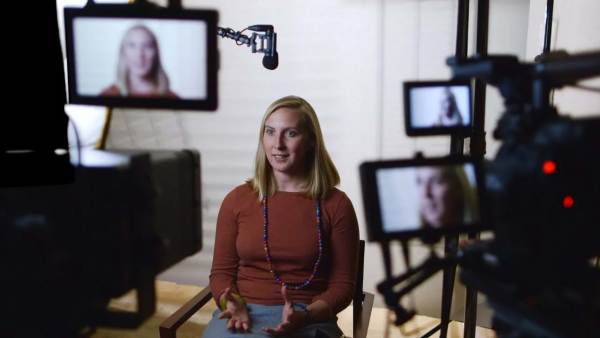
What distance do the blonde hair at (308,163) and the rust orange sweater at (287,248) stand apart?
0.08 feet

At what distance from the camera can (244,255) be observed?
1.08 metres

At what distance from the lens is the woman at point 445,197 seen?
11.9 inches

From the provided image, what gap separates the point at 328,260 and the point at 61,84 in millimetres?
816

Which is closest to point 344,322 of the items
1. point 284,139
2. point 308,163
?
point 308,163

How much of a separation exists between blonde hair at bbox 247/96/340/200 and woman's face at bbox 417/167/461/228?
0.70 metres

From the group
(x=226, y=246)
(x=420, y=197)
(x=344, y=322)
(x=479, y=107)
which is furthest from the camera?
(x=344, y=322)

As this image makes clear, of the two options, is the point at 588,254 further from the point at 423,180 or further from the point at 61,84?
the point at 61,84

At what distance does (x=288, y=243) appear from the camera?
1056 millimetres

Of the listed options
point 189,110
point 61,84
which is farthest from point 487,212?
point 61,84

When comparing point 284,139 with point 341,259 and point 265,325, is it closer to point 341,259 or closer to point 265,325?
point 341,259

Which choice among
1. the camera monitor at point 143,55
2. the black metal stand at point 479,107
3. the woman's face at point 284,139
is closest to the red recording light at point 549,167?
the camera monitor at point 143,55

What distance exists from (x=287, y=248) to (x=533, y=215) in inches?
30.5

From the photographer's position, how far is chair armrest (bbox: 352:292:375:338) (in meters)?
1.08

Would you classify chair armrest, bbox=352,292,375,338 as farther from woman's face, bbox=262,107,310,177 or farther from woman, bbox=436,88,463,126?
woman, bbox=436,88,463,126
